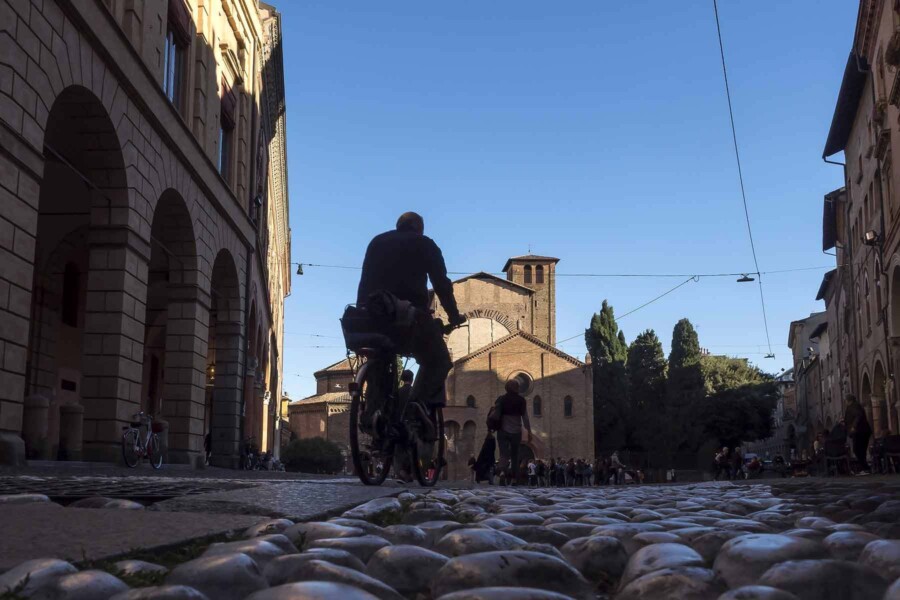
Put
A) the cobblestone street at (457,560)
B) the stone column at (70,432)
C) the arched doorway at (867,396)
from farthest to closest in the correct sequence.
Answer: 1. the arched doorway at (867,396)
2. the stone column at (70,432)
3. the cobblestone street at (457,560)

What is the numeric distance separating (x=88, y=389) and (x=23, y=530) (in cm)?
1156

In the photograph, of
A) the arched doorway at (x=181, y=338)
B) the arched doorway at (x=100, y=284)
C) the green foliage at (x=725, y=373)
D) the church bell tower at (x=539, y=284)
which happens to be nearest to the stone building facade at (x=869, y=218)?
the arched doorway at (x=181, y=338)

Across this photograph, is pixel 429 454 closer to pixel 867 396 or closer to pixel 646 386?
pixel 867 396

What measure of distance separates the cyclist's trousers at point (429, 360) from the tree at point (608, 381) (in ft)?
203

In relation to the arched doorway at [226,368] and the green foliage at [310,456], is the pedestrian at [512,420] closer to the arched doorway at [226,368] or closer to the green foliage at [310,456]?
the arched doorway at [226,368]

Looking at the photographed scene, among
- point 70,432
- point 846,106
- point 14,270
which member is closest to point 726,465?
point 846,106

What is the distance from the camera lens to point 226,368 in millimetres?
21984

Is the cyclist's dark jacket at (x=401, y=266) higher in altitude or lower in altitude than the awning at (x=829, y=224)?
lower

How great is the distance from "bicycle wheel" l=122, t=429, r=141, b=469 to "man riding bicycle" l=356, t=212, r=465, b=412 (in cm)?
727

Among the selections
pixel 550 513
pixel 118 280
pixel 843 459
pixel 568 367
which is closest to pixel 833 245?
pixel 843 459

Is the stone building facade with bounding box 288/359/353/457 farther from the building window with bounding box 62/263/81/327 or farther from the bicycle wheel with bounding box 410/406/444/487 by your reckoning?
the bicycle wheel with bounding box 410/406/444/487

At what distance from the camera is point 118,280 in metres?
13.2

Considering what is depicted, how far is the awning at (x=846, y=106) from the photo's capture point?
27938mm

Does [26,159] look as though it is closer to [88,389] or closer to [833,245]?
[88,389]
